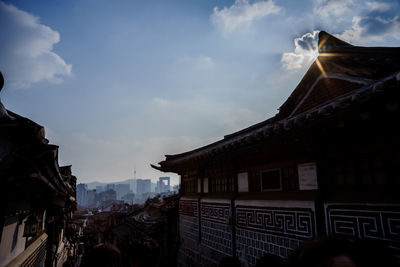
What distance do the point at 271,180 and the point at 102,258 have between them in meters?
5.28

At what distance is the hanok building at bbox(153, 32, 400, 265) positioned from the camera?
159 inches

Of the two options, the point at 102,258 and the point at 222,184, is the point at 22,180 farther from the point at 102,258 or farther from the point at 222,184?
the point at 222,184

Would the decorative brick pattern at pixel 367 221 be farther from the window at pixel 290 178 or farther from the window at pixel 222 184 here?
the window at pixel 222 184

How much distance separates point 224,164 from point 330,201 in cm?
433

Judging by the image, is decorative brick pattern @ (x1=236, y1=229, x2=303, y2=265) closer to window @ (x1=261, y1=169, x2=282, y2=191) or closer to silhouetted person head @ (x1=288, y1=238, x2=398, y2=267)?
window @ (x1=261, y1=169, x2=282, y2=191)

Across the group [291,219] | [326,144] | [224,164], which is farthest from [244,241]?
[326,144]

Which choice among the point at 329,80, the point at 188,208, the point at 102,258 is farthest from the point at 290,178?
the point at 188,208

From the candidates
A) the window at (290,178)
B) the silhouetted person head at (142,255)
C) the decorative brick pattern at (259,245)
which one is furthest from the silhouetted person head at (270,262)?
the window at (290,178)

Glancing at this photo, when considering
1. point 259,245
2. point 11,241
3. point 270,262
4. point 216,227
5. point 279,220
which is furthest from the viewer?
point 216,227

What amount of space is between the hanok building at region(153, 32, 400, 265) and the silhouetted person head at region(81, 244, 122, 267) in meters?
2.79

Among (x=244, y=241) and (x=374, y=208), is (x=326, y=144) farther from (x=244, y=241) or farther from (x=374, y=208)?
(x=244, y=241)

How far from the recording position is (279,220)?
6211 mm

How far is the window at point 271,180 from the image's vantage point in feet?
21.6

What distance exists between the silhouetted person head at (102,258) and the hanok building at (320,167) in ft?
9.16
